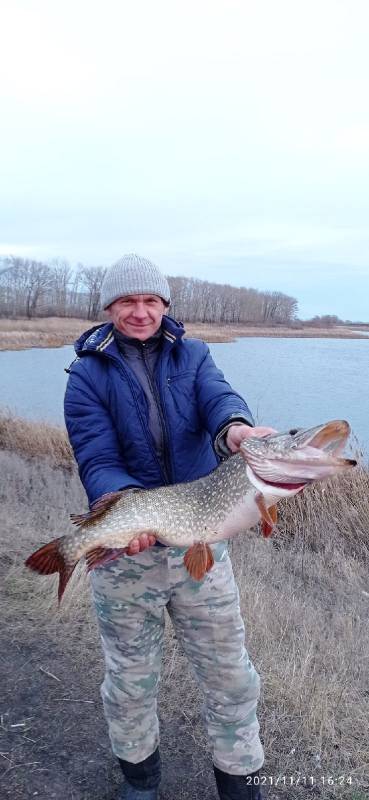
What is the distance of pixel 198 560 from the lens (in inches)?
94.7

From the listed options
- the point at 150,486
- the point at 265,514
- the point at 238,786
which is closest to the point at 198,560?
the point at 265,514

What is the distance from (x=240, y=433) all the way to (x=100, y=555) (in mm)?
736

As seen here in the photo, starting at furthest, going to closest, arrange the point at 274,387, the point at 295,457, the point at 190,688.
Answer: the point at 274,387
the point at 190,688
the point at 295,457

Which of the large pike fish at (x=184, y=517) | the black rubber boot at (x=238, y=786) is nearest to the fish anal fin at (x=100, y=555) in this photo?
the large pike fish at (x=184, y=517)

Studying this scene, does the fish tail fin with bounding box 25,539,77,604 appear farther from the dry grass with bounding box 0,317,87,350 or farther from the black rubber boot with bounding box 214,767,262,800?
the dry grass with bounding box 0,317,87,350

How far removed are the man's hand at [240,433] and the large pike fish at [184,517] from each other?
0.14ft

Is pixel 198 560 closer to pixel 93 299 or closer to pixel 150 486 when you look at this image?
pixel 150 486

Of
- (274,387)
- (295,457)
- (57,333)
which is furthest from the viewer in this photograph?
(57,333)

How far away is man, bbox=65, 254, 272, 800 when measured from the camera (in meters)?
2.50

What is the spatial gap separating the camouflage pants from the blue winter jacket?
353 millimetres

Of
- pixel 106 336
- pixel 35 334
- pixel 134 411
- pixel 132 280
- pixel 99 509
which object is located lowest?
pixel 35 334

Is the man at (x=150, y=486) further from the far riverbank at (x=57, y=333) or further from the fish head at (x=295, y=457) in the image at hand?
the far riverbank at (x=57, y=333)

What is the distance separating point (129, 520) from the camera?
2467mm

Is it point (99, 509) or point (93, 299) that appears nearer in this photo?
point (99, 509)
